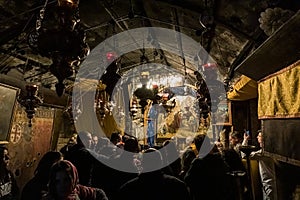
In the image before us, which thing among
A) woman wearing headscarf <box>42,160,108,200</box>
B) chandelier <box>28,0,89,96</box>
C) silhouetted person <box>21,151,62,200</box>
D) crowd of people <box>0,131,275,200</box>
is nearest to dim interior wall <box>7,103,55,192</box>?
crowd of people <box>0,131,275,200</box>

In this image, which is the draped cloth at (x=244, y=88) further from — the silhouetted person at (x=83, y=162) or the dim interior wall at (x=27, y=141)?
the dim interior wall at (x=27, y=141)

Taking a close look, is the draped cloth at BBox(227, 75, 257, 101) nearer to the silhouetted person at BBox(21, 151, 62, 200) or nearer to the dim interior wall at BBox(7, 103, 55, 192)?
the silhouetted person at BBox(21, 151, 62, 200)

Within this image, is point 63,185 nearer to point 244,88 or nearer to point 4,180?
point 4,180

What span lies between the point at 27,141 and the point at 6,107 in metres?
1.78

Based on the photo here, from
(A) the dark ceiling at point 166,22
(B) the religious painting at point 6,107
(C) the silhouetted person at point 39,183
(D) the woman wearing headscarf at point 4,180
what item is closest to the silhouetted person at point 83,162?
(C) the silhouetted person at point 39,183

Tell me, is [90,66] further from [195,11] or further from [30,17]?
[195,11]

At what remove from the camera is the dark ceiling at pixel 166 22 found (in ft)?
10.3

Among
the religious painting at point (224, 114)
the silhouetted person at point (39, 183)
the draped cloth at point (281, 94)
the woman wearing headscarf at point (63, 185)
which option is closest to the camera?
the woman wearing headscarf at point (63, 185)

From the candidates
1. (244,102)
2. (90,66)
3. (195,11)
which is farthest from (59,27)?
(244,102)

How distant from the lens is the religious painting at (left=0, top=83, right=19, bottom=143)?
4.86 meters

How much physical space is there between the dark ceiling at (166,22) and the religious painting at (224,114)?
0.95 metres

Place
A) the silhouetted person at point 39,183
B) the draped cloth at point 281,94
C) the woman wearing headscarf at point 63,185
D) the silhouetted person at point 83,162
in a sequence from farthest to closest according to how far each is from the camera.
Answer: the silhouetted person at point 83,162 → the draped cloth at point 281,94 → the silhouetted person at point 39,183 → the woman wearing headscarf at point 63,185

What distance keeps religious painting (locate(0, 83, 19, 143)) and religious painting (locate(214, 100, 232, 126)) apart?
5.27m

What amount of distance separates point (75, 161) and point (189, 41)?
3.86m
